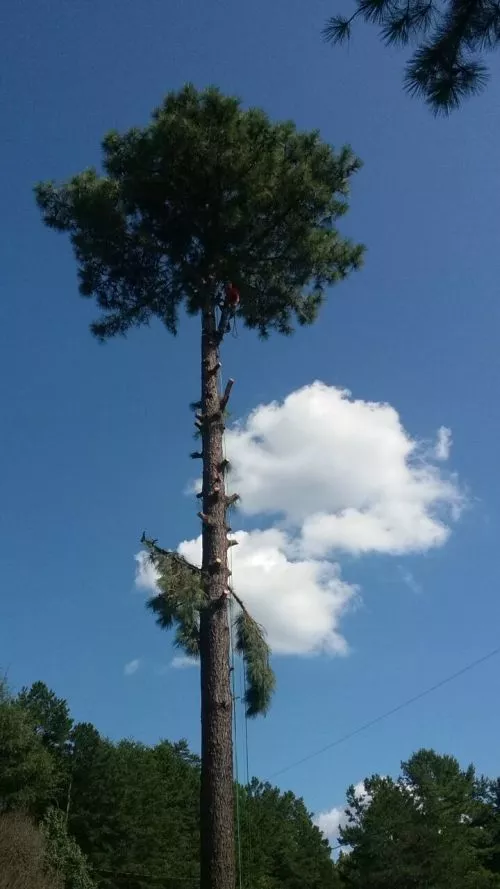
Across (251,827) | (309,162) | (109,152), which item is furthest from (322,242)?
(251,827)

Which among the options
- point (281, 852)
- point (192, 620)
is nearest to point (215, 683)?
point (192, 620)

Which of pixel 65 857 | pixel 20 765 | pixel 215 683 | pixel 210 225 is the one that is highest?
pixel 210 225

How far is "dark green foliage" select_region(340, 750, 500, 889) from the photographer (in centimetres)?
3294

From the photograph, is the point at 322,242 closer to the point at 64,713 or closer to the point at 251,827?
the point at 64,713

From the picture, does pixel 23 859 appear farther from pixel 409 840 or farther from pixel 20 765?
pixel 409 840

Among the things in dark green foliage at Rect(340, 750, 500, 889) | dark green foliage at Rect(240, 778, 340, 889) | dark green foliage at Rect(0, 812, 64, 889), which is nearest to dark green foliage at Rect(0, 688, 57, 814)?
dark green foliage at Rect(0, 812, 64, 889)

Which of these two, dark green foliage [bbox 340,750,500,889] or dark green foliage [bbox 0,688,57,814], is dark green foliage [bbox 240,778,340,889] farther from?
dark green foliage [bbox 0,688,57,814]

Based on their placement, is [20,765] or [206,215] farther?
[20,765]

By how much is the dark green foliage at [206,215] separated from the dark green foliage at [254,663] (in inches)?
181

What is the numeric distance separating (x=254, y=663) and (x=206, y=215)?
19.0 ft

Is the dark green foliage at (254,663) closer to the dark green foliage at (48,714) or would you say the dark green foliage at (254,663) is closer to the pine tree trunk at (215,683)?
the pine tree trunk at (215,683)

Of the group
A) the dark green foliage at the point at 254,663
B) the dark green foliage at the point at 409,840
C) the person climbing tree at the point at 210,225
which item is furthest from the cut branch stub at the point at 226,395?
the dark green foliage at the point at 409,840

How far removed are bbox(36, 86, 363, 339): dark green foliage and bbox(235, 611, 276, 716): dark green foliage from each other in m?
4.59

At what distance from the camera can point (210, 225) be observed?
36.6 ft
